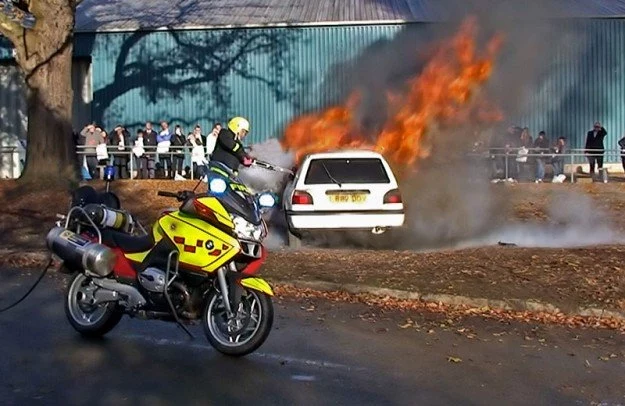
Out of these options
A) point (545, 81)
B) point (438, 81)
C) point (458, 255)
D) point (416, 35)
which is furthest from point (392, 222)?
point (545, 81)

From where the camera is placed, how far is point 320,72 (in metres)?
33.8

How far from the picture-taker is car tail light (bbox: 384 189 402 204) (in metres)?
16.7

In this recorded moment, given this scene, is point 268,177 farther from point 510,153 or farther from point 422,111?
point 510,153

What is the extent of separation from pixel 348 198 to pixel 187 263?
8046 mm

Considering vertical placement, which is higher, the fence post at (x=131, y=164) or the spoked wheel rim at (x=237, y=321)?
the fence post at (x=131, y=164)

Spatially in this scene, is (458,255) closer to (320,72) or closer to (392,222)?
(392,222)

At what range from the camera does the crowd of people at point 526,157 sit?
26.9 m

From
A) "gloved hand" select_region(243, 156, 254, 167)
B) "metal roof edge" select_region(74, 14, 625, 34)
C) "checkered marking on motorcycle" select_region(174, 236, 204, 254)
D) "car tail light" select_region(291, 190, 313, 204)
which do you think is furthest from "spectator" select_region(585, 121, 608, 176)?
"checkered marking on motorcycle" select_region(174, 236, 204, 254)

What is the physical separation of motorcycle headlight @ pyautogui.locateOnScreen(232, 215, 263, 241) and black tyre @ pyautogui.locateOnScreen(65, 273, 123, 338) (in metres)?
1.46

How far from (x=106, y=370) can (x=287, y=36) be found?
1073 inches

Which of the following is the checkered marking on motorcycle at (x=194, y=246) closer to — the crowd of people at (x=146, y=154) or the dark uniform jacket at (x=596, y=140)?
the crowd of people at (x=146, y=154)

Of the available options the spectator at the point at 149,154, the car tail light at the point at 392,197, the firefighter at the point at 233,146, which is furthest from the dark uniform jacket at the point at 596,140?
the firefighter at the point at 233,146

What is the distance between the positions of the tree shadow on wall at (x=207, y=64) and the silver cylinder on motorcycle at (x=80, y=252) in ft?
84.3

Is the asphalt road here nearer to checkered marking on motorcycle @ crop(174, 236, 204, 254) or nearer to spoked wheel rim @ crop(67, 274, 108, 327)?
spoked wheel rim @ crop(67, 274, 108, 327)
